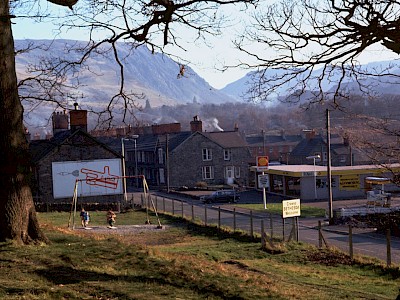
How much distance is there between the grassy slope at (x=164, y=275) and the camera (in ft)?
38.1

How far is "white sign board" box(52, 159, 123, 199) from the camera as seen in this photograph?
195ft

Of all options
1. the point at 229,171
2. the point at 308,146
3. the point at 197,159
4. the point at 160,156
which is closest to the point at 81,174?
the point at 197,159

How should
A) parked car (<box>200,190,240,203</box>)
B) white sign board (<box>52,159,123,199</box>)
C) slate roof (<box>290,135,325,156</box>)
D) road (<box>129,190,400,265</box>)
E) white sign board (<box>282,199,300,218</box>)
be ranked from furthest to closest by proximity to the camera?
slate roof (<box>290,135,325,156</box>) < parked car (<box>200,190,240,203</box>) < white sign board (<box>52,159,123,199</box>) < road (<box>129,190,400,265</box>) < white sign board (<box>282,199,300,218</box>)

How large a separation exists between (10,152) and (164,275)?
Result: 4682 mm

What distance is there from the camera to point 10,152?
15.6m

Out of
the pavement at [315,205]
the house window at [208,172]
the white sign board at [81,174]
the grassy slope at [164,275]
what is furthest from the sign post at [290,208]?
the house window at [208,172]

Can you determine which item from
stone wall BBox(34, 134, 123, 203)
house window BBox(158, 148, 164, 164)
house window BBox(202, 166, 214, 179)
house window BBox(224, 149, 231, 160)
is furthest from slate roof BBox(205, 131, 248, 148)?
stone wall BBox(34, 134, 123, 203)

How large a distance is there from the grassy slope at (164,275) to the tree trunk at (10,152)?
2.31ft

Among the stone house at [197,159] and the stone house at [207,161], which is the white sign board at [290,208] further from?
the stone house at [207,161]

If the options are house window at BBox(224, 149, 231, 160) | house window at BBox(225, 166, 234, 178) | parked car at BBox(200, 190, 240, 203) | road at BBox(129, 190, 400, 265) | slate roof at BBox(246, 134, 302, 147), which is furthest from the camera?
slate roof at BBox(246, 134, 302, 147)

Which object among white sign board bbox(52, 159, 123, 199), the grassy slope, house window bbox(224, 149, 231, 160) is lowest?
the grassy slope

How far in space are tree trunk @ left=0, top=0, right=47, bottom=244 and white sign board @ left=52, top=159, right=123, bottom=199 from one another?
43108mm

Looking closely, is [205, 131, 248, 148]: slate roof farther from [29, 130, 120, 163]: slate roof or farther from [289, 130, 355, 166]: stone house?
[29, 130, 120, 163]: slate roof

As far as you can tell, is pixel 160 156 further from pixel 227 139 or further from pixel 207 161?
pixel 227 139
